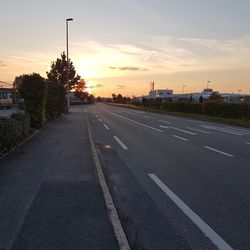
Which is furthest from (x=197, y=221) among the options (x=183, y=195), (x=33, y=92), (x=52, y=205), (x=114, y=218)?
(x=33, y=92)

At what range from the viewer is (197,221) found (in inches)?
244

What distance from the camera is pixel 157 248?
201 inches

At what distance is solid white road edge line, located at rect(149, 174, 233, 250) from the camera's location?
5.29 metres

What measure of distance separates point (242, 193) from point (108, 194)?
2.55 meters

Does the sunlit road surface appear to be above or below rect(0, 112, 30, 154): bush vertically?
below

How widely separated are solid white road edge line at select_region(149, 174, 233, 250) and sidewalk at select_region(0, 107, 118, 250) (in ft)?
4.14

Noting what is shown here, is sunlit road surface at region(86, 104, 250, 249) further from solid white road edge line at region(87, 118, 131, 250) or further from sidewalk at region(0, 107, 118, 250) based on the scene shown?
sidewalk at region(0, 107, 118, 250)

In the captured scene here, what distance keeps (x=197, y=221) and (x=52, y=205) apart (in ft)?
7.75

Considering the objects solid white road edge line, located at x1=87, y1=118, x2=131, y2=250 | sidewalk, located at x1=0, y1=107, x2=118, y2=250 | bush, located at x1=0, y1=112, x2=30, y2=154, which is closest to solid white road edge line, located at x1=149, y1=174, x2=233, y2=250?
solid white road edge line, located at x1=87, y1=118, x2=131, y2=250

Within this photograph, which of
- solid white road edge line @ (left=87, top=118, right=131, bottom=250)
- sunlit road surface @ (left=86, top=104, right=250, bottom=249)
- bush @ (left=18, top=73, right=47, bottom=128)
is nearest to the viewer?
solid white road edge line @ (left=87, top=118, right=131, bottom=250)

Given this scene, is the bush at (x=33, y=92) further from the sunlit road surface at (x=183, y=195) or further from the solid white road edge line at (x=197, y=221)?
the solid white road edge line at (x=197, y=221)

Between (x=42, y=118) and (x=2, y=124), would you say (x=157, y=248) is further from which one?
(x=42, y=118)

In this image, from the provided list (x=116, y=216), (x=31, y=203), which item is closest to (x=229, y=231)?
(x=116, y=216)

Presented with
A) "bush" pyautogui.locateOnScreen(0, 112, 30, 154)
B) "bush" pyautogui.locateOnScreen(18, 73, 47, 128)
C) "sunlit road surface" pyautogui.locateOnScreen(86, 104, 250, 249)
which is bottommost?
"sunlit road surface" pyautogui.locateOnScreen(86, 104, 250, 249)
